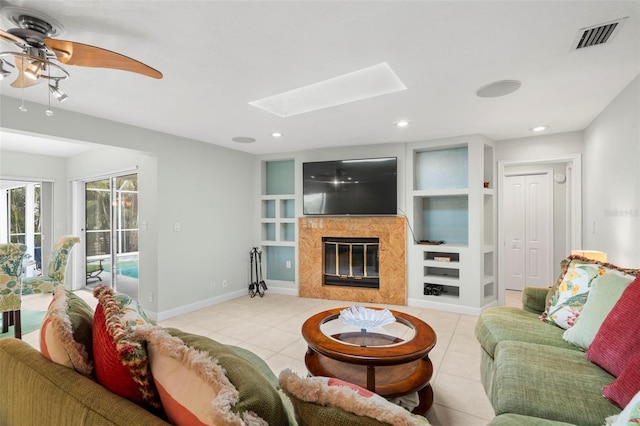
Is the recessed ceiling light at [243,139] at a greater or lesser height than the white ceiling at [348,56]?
lesser

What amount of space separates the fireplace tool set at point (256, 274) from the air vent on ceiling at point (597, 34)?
15.2 feet

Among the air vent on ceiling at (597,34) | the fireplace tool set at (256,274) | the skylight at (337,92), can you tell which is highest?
the skylight at (337,92)

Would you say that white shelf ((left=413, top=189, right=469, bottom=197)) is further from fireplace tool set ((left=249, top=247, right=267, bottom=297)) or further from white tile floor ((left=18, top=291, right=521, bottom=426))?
fireplace tool set ((left=249, top=247, right=267, bottom=297))

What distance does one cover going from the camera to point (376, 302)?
4.49 m

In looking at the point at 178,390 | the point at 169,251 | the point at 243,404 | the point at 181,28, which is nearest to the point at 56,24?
the point at 181,28

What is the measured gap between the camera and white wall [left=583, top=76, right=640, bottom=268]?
236 cm

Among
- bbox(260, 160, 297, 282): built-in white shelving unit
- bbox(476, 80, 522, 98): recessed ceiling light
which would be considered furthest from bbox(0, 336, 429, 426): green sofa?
bbox(260, 160, 297, 282): built-in white shelving unit

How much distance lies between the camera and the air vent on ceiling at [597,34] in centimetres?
166

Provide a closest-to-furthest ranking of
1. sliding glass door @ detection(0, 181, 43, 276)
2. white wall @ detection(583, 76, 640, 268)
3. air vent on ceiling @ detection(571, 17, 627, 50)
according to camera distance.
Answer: air vent on ceiling @ detection(571, 17, 627, 50)
white wall @ detection(583, 76, 640, 268)
sliding glass door @ detection(0, 181, 43, 276)

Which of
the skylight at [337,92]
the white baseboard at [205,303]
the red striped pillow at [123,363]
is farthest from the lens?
the white baseboard at [205,303]

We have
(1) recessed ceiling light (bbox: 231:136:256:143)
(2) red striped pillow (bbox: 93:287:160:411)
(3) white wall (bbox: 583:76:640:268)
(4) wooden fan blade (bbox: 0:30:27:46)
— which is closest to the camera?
(2) red striped pillow (bbox: 93:287:160:411)

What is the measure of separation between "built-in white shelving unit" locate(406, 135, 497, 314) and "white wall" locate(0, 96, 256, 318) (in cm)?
278

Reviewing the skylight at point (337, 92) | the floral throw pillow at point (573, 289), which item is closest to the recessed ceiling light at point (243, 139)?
the skylight at point (337, 92)

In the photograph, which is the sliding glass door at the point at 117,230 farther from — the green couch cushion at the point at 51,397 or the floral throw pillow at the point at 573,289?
the floral throw pillow at the point at 573,289
